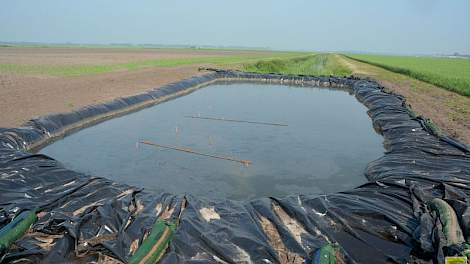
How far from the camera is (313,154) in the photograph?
8.02 m

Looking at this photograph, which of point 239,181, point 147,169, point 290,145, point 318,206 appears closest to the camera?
point 318,206

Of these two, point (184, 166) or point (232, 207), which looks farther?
point (184, 166)

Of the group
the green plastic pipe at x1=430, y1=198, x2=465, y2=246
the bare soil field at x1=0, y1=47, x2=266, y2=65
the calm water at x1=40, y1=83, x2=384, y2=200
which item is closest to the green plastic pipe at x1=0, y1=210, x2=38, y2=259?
the calm water at x1=40, y1=83, x2=384, y2=200

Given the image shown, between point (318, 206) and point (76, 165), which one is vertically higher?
point (318, 206)

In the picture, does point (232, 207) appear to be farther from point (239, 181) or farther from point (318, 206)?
point (239, 181)

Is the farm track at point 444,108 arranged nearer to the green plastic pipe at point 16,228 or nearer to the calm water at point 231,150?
the calm water at point 231,150

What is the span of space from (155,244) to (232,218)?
1.04 meters

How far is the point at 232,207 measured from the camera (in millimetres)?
4484

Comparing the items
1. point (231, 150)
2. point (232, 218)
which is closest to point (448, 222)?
point (232, 218)

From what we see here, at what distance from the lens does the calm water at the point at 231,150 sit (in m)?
6.26

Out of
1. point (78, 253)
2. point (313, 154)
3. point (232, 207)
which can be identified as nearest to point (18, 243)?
point (78, 253)

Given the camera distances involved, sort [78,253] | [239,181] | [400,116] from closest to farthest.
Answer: [78,253] → [239,181] → [400,116]

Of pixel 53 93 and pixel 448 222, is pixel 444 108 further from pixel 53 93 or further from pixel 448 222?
pixel 53 93

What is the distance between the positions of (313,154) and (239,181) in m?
2.46
